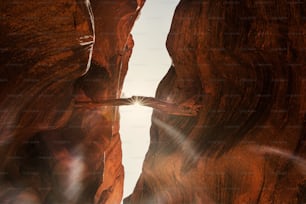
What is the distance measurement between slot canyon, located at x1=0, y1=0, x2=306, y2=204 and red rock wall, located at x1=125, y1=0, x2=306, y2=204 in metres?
0.03

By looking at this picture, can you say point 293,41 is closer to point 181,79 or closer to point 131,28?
point 181,79

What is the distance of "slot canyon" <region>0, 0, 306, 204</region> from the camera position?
6.45m

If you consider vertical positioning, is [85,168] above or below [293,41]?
below

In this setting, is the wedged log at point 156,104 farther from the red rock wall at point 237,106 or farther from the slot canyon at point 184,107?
the red rock wall at point 237,106

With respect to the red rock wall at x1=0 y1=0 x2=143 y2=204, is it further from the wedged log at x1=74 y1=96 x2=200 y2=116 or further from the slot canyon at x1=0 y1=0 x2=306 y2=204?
the wedged log at x1=74 y1=96 x2=200 y2=116

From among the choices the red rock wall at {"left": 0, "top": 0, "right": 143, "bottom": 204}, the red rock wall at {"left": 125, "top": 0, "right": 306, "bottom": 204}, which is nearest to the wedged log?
the red rock wall at {"left": 125, "top": 0, "right": 306, "bottom": 204}

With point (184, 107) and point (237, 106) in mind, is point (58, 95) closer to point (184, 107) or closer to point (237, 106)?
point (184, 107)

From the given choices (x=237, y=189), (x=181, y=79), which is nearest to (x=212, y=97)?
(x=181, y=79)

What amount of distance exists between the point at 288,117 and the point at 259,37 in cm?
274

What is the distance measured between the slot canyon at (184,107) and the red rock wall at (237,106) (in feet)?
0.11

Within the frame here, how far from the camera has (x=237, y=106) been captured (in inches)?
399

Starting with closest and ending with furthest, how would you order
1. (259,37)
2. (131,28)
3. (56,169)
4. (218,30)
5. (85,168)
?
(259,37)
(218,30)
(56,169)
(85,168)
(131,28)

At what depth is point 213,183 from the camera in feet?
32.7

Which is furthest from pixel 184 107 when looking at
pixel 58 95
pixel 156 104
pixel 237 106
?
pixel 58 95
